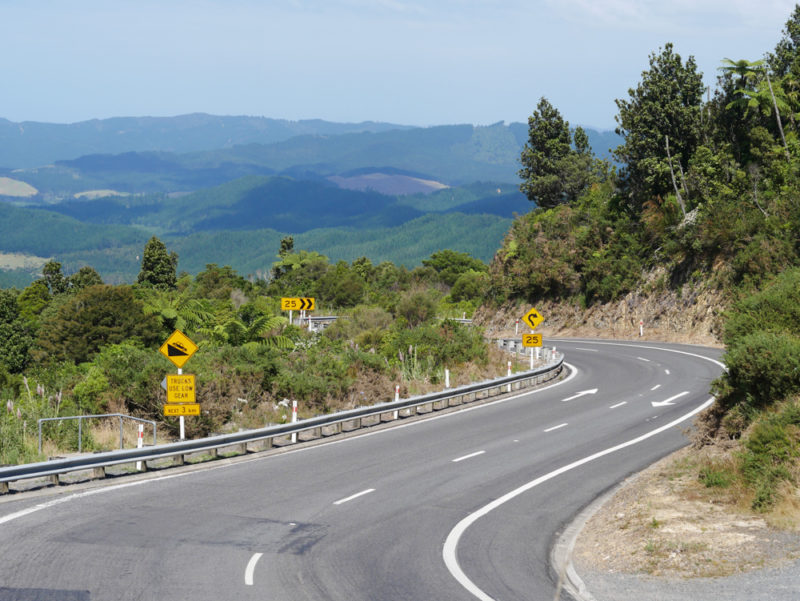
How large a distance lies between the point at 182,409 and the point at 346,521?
23.8 ft

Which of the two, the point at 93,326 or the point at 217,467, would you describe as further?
the point at 93,326

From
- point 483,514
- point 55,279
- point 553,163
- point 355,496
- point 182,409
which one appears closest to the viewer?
point 483,514

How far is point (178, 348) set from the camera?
19.4 meters

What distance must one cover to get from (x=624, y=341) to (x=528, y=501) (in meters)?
37.5

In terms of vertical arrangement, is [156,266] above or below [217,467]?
above

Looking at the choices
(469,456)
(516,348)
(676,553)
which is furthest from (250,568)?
(516,348)

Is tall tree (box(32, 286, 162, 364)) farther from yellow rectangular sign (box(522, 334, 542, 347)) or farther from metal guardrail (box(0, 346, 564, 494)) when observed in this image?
metal guardrail (box(0, 346, 564, 494))

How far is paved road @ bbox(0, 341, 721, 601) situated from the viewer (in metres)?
10.0

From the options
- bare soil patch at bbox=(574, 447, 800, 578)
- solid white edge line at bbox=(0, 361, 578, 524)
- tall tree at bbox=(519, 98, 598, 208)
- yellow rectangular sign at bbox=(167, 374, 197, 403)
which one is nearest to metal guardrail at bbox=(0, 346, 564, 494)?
solid white edge line at bbox=(0, 361, 578, 524)

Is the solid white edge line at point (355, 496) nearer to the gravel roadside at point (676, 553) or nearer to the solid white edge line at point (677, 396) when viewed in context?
the gravel roadside at point (676, 553)

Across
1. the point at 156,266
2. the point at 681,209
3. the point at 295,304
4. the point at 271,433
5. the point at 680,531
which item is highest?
the point at 681,209

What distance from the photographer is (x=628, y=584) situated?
1017 cm

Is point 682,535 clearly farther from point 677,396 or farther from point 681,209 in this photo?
point 681,209

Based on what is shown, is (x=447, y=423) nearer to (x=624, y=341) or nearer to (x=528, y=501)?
(x=528, y=501)
